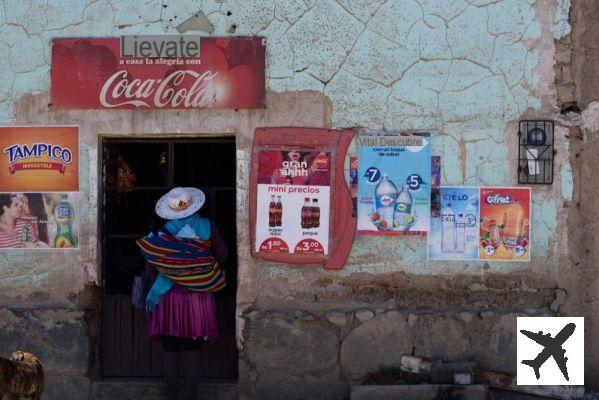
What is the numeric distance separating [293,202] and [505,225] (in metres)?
1.66

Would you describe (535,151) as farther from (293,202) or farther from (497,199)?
(293,202)

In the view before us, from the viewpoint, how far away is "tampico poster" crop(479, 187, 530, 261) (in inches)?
223

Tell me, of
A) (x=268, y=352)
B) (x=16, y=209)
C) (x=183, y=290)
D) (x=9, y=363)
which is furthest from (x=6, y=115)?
(x=9, y=363)

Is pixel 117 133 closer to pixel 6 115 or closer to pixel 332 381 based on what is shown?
pixel 6 115

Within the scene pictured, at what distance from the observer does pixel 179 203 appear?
17.8ft

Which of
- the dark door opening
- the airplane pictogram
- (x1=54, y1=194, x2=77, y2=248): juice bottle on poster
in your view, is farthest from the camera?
the dark door opening

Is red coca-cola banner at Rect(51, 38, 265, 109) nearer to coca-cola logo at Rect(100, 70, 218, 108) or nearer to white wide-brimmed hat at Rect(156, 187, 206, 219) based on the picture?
coca-cola logo at Rect(100, 70, 218, 108)

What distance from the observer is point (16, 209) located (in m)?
5.80

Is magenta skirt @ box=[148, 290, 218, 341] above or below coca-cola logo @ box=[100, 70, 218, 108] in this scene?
below

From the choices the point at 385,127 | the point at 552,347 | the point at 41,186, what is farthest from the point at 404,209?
the point at 41,186

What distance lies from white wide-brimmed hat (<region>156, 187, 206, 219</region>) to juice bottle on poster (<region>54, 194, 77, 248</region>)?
784 millimetres

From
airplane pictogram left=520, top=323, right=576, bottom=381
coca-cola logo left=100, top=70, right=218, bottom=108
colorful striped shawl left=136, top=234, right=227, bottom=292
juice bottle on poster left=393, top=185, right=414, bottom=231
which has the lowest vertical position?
airplane pictogram left=520, top=323, right=576, bottom=381

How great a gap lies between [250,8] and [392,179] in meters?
1.74

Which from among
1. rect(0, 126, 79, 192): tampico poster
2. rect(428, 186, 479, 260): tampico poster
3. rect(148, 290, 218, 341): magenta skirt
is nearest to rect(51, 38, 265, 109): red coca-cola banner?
rect(0, 126, 79, 192): tampico poster
